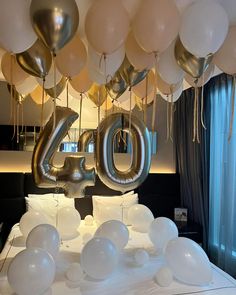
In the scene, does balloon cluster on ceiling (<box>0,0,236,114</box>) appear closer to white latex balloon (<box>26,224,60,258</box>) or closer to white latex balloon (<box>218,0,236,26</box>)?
white latex balloon (<box>218,0,236,26</box>)

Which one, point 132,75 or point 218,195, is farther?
point 218,195

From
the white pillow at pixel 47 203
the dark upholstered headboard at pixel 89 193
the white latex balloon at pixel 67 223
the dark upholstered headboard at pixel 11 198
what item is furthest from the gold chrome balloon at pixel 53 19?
the dark upholstered headboard at pixel 11 198

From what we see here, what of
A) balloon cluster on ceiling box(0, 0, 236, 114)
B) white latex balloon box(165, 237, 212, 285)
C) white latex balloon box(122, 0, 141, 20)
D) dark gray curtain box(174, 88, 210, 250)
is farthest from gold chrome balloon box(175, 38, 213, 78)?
dark gray curtain box(174, 88, 210, 250)

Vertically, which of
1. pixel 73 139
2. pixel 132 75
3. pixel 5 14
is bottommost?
pixel 73 139

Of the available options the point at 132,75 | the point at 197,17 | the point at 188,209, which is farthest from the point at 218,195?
the point at 197,17

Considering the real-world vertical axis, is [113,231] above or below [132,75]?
below

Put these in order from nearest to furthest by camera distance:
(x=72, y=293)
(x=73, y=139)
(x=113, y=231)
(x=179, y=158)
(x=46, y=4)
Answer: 1. (x=46, y=4)
2. (x=72, y=293)
3. (x=113, y=231)
4. (x=73, y=139)
5. (x=179, y=158)

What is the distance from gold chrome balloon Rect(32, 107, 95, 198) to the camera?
5.56 ft

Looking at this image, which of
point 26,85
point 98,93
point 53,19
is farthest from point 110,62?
point 26,85

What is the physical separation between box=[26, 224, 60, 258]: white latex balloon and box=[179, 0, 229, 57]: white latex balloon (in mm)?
1438

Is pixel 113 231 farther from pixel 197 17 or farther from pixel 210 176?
pixel 210 176

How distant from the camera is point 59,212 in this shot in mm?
2525

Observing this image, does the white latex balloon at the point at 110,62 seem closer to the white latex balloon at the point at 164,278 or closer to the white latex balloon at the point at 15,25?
the white latex balloon at the point at 15,25

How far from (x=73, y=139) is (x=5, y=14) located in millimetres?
2422
